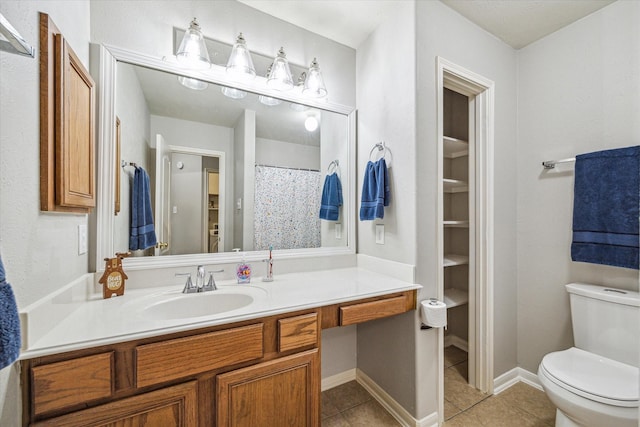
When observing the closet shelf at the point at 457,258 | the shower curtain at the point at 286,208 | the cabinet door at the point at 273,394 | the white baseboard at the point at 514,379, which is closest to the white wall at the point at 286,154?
the shower curtain at the point at 286,208

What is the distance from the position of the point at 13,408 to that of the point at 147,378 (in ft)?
1.03

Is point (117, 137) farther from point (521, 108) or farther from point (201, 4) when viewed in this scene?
point (521, 108)

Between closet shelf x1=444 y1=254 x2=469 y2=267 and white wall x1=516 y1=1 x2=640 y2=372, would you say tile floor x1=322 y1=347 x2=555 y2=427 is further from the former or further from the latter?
closet shelf x1=444 y1=254 x2=469 y2=267

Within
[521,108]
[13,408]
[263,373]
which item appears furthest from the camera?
[521,108]

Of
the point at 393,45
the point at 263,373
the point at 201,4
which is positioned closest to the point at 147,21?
the point at 201,4

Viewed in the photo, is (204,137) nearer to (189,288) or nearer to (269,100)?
(269,100)

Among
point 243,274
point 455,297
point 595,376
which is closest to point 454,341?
point 455,297

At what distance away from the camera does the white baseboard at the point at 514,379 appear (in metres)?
1.89

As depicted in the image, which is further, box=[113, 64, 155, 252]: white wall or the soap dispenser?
the soap dispenser

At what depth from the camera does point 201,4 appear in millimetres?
1521

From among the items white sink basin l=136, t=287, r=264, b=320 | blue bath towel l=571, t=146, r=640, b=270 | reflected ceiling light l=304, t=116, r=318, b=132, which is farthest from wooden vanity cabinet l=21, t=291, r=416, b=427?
blue bath towel l=571, t=146, r=640, b=270

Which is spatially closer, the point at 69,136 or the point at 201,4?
the point at 69,136

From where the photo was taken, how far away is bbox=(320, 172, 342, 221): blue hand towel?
1.96 metres

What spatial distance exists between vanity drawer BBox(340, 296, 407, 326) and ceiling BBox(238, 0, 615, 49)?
180 centimetres
